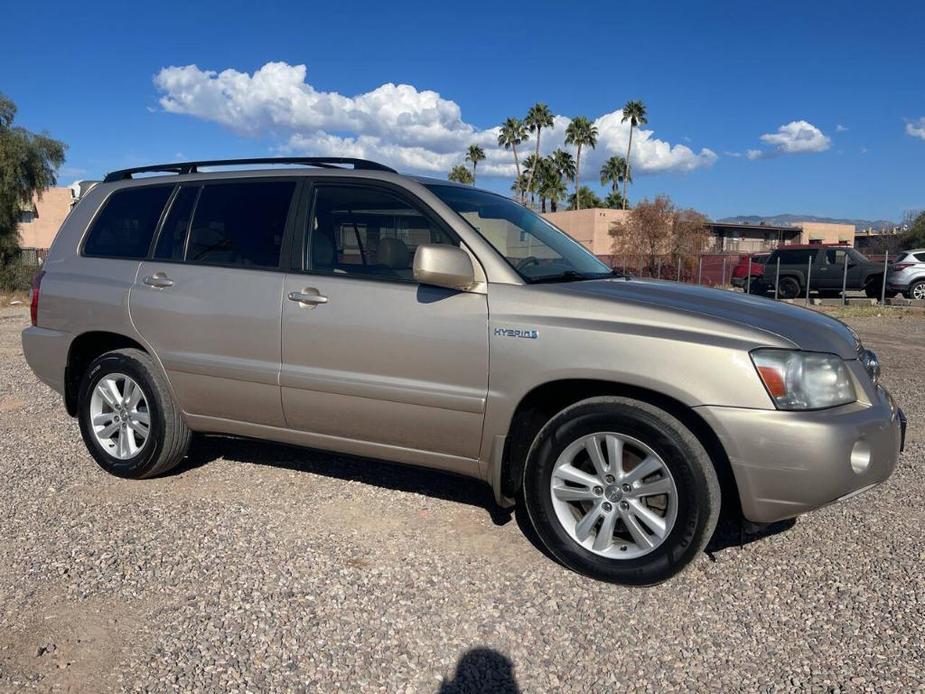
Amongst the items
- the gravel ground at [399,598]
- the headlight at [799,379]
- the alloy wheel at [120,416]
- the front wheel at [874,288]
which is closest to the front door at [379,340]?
the gravel ground at [399,598]

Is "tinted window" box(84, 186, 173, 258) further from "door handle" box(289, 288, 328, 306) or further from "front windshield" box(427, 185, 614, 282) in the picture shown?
"front windshield" box(427, 185, 614, 282)

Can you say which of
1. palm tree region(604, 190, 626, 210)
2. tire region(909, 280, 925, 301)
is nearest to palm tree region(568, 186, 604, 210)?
palm tree region(604, 190, 626, 210)

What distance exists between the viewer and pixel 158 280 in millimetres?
4484

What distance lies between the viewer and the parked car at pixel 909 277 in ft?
71.6

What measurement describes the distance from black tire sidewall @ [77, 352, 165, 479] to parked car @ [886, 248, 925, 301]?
2270cm

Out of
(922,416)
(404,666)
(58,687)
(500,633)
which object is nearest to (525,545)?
(500,633)

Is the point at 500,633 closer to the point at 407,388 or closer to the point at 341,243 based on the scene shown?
the point at 407,388

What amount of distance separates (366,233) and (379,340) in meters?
0.67

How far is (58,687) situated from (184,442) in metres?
2.19

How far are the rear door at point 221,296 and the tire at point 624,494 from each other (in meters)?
1.60

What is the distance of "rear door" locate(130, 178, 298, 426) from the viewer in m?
4.15

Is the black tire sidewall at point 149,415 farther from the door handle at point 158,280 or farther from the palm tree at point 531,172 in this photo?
the palm tree at point 531,172

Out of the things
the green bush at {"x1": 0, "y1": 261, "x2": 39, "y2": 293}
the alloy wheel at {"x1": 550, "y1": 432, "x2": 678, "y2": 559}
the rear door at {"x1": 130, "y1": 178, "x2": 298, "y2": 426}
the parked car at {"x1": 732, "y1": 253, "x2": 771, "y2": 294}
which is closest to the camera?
the alloy wheel at {"x1": 550, "y1": 432, "x2": 678, "y2": 559}

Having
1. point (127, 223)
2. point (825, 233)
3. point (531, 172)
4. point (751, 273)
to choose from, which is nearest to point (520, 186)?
point (531, 172)
